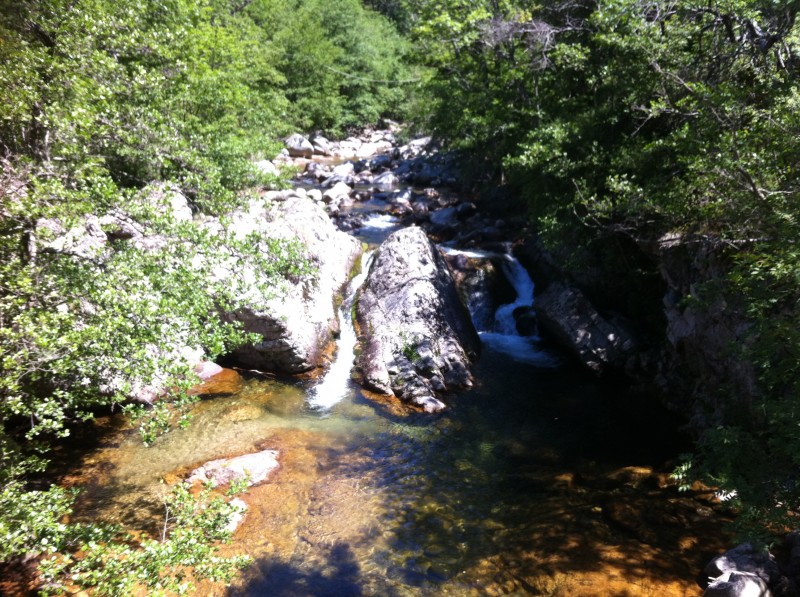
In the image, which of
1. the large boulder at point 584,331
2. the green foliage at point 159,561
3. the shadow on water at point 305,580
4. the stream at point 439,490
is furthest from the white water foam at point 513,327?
the green foliage at point 159,561

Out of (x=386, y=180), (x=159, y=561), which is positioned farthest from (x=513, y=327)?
(x=386, y=180)

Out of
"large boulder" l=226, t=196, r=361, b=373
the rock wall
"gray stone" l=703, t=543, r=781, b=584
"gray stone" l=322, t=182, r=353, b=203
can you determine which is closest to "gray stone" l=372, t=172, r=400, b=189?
"gray stone" l=322, t=182, r=353, b=203

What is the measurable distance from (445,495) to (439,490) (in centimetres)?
17

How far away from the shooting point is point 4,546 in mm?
4406

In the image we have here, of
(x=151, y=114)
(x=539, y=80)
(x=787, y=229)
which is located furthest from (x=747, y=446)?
(x=539, y=80)

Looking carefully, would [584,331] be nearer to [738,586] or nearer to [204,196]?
[738,586]

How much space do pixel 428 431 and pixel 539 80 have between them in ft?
38.8

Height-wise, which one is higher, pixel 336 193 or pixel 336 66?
pixel 336 66

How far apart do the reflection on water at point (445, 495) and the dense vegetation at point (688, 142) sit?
1608mm

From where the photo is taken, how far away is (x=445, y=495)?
902 cm

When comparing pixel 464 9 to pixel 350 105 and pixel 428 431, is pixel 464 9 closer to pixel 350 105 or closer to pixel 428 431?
pixel 428 431

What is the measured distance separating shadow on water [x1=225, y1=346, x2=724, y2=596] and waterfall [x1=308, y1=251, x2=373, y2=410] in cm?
169

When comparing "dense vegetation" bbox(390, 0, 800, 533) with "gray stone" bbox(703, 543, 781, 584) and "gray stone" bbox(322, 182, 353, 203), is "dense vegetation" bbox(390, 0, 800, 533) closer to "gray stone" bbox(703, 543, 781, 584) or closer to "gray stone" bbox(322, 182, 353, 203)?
"gray stone" bbox(703, 543, 781, 584)

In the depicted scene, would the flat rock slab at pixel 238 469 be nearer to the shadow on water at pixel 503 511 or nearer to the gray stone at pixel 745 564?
the shadow on water at pixel 503 511
